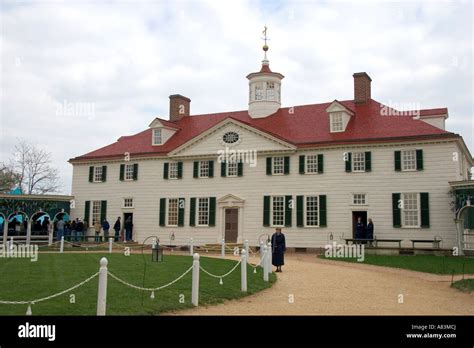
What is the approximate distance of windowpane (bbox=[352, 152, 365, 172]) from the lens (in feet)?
93.1

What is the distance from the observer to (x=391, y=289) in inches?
585

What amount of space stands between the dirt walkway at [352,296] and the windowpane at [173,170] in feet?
50.2

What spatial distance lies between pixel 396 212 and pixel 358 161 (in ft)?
11.4

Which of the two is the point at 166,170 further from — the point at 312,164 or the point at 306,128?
the point at 312,164

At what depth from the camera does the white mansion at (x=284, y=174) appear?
2680 cm

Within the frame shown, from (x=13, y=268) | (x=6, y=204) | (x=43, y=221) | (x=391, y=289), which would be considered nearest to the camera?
(x=391, y=289)

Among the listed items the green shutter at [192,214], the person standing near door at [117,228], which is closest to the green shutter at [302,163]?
the green shutter at [192,214]

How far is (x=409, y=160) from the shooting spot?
2717 cm

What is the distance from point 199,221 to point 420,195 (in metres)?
13.1

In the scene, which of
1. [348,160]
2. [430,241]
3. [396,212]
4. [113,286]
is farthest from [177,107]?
[113,286]
